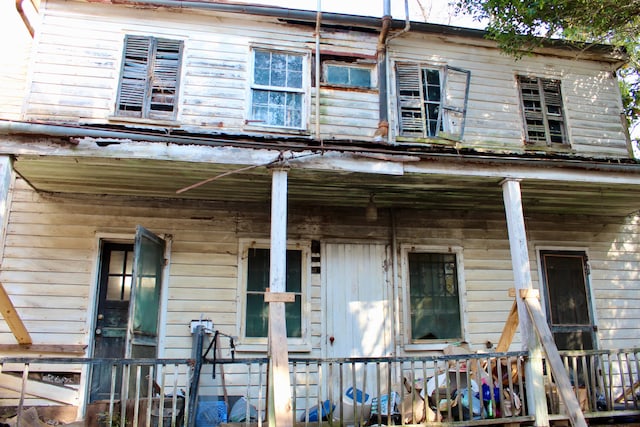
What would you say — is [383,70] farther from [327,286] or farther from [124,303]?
[124,303]

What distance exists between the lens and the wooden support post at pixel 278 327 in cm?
448

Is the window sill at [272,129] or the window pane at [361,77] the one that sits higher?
the window pane at [361,77]

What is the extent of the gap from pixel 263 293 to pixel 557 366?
3866mm

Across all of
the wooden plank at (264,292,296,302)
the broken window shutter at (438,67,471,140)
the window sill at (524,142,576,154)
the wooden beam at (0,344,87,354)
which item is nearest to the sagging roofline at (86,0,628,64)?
the broken window shutter at (438,67,471,140)

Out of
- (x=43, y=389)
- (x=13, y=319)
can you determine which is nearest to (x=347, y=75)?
(x=13, y=319)

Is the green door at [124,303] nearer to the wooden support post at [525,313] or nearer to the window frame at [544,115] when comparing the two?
the wooden support post at [525,313]

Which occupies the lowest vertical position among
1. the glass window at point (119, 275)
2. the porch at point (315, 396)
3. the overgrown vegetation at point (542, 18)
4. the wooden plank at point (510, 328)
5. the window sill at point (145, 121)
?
the porch at point (315, 396)

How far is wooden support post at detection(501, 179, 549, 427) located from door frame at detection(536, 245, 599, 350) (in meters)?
2.32

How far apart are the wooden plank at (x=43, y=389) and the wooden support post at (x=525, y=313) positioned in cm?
553

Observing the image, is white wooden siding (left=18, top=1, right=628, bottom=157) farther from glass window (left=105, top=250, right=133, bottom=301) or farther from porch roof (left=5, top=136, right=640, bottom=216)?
glass window (left=105, top=250, right=133, bottom=301)

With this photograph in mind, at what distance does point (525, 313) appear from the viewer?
571cm

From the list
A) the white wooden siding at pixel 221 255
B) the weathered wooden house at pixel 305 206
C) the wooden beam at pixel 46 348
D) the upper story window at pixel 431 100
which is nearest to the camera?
the weathered wooden house at pixel 305 206

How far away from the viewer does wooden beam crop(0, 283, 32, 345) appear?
556cm

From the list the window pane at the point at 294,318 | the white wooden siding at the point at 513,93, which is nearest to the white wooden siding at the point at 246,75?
the white wooden siding at the point at 513,93
